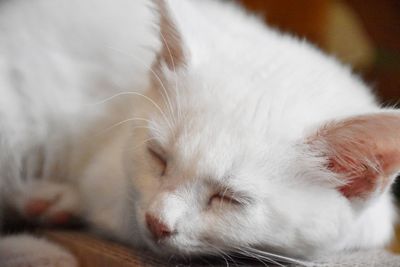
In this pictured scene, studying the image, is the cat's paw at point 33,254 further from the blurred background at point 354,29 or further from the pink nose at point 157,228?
the blurred background at point 354,29

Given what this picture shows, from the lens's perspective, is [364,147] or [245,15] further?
[245,15]

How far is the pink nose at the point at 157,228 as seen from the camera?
1.00 metres

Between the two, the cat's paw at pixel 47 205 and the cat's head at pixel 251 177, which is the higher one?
the cat's head at pixel 251 177

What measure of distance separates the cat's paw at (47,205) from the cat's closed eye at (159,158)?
44cm

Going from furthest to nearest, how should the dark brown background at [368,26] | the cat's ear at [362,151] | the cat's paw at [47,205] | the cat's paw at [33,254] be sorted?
the dark brown background at [368,26] < the cat's paw at [47,205] < the cat's paw at [33,254] < the cat's ear at [362,151]

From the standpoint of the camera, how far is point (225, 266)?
1082 mm

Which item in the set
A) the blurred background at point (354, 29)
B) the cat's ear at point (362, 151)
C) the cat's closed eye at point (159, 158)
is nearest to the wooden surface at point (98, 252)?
the cat's closed eye at point (159, 158)

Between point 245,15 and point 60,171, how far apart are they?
0.74 m

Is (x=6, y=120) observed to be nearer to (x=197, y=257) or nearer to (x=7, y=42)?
(x=7, y=42)

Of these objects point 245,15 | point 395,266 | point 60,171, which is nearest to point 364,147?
point 395,266

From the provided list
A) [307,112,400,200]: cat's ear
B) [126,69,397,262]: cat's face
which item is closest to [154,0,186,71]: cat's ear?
[126,69,397,262]: cat's face

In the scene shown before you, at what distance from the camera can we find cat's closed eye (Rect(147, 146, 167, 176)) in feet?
3.60

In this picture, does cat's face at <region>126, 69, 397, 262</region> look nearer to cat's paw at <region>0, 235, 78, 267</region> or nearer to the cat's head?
the cat's head

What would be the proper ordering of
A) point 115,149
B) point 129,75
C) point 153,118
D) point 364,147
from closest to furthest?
point 364,147
point 153,118
point 115,149
point 129,75
